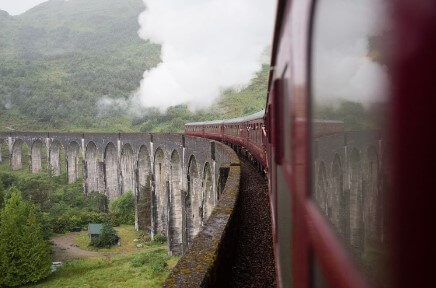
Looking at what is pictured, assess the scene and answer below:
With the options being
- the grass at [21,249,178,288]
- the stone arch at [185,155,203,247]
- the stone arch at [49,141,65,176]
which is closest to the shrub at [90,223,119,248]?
the grass at [21,249,178,288]

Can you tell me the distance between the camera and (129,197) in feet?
109

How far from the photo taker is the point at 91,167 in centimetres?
3662

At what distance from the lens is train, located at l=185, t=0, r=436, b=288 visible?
0.47m

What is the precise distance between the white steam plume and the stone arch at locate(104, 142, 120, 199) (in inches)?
1237

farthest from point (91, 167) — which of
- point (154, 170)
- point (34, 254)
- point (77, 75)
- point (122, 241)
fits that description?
point (77, 75)

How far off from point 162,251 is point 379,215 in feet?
87.1

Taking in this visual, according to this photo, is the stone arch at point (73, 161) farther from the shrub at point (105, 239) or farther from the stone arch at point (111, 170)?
the shrub at point (105, 239)

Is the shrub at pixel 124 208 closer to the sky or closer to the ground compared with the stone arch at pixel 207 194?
closer to the ground

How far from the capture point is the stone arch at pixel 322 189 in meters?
1.00

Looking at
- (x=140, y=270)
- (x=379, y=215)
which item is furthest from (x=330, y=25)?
(x=140, y=270)

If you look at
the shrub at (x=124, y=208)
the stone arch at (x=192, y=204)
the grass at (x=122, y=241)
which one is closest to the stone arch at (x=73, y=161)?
the shrub at (x=124, y=208)

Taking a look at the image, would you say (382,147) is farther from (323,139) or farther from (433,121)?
(323,139)

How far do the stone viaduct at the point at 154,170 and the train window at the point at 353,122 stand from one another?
6.98m

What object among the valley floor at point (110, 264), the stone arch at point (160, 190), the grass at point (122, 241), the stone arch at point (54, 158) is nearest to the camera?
the valley floor at point (110, 264)
